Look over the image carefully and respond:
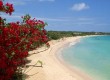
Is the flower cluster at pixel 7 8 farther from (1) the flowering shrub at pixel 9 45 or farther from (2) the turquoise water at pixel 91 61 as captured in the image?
(2) the turquoise water at pixel 91 61

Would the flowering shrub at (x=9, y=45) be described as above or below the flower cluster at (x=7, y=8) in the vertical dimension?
below

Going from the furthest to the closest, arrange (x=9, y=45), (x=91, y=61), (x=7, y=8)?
(x=91, y=61) → (x=9, y=45) → (x=7, y=8)

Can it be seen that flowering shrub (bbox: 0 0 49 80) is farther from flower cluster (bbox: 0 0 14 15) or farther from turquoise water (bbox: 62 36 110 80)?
turquoise water (bbox: 62 36 110 80)

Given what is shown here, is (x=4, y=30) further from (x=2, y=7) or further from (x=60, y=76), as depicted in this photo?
(x=60, y=76)

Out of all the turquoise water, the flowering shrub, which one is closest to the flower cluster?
the flowering shrub

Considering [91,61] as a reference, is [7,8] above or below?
above

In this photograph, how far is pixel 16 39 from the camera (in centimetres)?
859

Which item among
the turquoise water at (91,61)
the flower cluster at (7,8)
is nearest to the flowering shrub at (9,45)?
the flower cluster at (7,8)

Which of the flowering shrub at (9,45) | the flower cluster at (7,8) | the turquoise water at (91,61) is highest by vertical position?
the flower cluster at (7,8)

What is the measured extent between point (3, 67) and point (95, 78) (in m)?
10.8

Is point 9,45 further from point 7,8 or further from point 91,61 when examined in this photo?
point 91,61

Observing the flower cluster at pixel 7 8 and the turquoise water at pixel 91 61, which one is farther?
the turquoise water at pixel 91 61

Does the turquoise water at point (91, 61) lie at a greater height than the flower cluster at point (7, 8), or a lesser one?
lesser

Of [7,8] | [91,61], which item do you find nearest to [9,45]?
[7,8]
